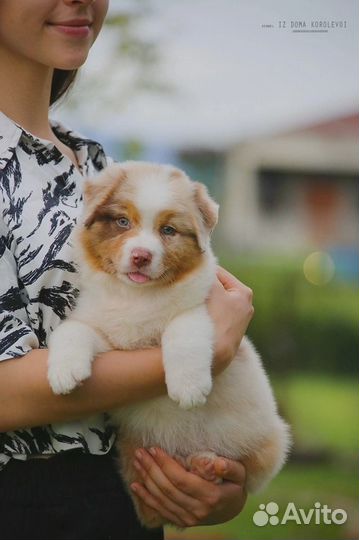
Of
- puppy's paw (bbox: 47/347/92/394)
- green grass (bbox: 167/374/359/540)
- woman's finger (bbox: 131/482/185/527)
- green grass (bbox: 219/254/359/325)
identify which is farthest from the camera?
green grass (bbox: 219/254/359/325)

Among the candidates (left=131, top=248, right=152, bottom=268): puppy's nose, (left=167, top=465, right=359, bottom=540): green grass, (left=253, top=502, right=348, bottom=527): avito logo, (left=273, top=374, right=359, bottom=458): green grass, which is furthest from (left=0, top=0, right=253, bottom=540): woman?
(left=273, top=374, right=359, bottom=458): green grass

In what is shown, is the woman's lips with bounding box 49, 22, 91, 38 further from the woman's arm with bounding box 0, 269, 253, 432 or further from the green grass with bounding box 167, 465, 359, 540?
the green grass with bounding box 167, 465, 359, 540

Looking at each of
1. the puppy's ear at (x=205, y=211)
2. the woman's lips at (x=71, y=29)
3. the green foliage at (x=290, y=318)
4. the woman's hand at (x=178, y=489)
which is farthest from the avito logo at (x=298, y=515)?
the green foliage at (x=290, y=318)

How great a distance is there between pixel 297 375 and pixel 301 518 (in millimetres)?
2913

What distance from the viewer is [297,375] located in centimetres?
596

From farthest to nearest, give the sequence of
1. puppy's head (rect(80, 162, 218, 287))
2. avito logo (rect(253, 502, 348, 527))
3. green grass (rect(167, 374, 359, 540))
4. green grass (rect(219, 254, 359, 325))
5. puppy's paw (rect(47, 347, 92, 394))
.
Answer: green grass (rect(219, 254, 359, 325))
green grass (rect(167, 374, 359, 540))
avito logo (rect(253, 502, 348, 527))
puppy's head (rect(80, 162, 218, 287))
puppy's paw (rect(47, 347, 92, 394))

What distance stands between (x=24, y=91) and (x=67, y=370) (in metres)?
0.88

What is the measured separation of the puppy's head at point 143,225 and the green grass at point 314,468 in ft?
3.95

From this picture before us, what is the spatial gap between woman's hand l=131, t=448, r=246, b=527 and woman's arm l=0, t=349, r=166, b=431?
0.79 feet

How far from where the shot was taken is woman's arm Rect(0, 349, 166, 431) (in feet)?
6.88

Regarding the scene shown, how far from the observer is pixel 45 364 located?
212cm

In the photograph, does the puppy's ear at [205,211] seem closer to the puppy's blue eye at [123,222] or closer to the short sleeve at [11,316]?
the puppy's blue eye at [123,222]

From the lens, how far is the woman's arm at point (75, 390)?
6.88 feet

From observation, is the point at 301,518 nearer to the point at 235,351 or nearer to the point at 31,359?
the point at 235,351
